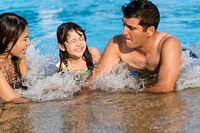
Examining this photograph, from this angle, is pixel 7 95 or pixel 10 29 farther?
pixel 10 29

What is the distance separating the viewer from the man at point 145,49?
5156mm

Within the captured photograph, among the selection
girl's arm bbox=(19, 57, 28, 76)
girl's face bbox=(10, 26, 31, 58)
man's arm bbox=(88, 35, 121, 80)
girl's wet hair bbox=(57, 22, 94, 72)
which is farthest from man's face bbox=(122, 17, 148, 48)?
girl's arm bbox=(19, 57, 28, 76)

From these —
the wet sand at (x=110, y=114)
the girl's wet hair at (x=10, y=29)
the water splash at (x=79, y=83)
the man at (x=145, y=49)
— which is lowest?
the water splash at (x=79, y=83)

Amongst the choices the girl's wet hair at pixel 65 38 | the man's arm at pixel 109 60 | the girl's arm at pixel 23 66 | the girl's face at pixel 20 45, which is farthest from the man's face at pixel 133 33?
the girl's arm at pixel 23 66

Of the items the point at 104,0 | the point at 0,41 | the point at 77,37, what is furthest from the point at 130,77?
the point at 104,0

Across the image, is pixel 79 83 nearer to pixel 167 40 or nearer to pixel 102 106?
pixel 102 106

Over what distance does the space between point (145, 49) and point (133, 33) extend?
391mm

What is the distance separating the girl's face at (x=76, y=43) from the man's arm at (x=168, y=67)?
109 cm

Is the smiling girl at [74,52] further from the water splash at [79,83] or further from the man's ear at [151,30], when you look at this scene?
the man's ear at [151,30]

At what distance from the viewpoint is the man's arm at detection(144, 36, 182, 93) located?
5082mm

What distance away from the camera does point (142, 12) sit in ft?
17.5

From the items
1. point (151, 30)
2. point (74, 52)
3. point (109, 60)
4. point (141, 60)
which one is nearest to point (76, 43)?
point (74, 52)

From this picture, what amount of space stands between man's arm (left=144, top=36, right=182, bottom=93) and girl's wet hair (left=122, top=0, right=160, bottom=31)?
12.3 inches

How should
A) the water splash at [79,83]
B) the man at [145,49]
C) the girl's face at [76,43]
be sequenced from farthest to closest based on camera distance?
the girl's face at [76,43] < the water splash at [79,83] < the man at [145,49]
